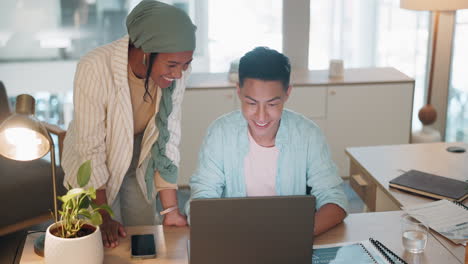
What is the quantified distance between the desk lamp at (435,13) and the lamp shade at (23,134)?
300 cm

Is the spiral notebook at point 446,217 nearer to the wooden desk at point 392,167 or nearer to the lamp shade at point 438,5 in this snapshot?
the wooden desk at point 392,167

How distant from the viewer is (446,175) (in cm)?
275

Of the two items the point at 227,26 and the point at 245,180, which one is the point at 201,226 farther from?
the point at 227,26

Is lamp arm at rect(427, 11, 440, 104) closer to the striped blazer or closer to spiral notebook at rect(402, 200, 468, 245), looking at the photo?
spiral notebook at rect(402, 200, 468, 245)

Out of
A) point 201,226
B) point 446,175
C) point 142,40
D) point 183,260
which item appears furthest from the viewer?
point 446,175

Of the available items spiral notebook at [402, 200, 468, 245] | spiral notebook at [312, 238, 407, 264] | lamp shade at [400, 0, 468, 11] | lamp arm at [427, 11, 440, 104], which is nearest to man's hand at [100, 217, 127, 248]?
spiral notebook at [312, 238, 407, 264]

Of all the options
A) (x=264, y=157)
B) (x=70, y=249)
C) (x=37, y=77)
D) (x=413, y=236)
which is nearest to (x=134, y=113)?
(x=264, y=157)

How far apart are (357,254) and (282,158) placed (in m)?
0.49

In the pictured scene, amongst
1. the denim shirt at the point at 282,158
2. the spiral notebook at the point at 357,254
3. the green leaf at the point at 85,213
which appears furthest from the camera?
the denim shirt at the point at 282,158

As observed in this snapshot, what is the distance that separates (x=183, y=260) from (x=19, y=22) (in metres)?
2.98

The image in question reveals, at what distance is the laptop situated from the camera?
1764 millimetres

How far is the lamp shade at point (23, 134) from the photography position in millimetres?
1785

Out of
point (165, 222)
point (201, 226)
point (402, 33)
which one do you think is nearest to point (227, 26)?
point (402, 33)

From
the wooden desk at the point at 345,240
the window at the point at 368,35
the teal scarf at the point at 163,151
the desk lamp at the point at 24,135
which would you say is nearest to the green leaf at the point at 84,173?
the desk lamp at the point at 24,135
